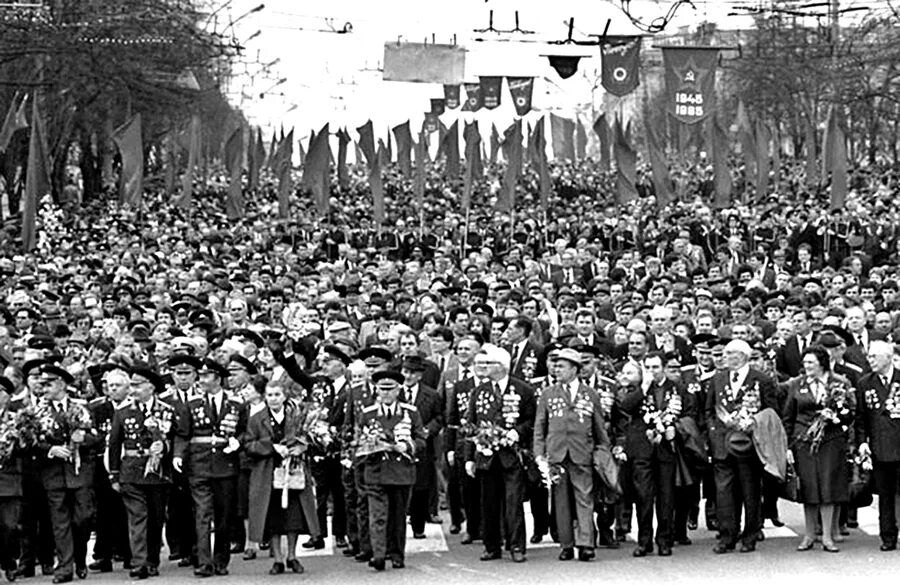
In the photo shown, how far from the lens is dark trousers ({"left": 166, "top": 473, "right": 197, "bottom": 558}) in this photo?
14.0 metres

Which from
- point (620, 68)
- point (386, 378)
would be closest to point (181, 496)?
point (386, 378)

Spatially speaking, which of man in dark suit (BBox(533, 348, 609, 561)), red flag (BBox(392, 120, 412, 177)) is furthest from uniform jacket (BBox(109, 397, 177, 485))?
red flag (BBox(392, 120, 412, 177))

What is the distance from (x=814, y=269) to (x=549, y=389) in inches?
638

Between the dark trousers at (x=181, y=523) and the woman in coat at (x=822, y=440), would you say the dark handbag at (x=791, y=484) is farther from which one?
the dark trousers at (x=181, y=523)

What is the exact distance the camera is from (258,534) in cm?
1338

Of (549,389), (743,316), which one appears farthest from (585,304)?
(549,389)

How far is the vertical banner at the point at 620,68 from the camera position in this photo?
1284 inches

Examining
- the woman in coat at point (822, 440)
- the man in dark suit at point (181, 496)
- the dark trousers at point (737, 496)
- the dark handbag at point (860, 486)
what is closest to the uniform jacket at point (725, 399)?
the dark trousers at point (737, 496)

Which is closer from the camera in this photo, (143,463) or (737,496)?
(143,463)

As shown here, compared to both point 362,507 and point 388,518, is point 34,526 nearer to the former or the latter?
point 362,507

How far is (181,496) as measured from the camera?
14.0 meters

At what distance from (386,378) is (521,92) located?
4105 centimetres

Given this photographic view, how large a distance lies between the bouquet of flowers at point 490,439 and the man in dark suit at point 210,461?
1.90 metres

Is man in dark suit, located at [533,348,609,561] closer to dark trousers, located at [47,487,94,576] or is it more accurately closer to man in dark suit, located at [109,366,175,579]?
man in dark suit, located at [109,366,175,579]
